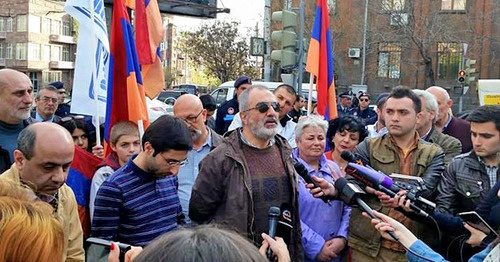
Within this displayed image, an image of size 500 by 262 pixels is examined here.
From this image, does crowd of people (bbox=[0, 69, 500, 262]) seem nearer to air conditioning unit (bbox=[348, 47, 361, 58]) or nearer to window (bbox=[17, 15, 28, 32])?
air conditioning unit (bbox=[348, 47, 361, 58])

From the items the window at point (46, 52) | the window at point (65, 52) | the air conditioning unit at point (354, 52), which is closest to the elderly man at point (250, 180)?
the air conditioning unit at point (354, 52)

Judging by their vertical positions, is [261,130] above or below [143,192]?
above

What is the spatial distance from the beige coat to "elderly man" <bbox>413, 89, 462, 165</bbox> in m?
2.97

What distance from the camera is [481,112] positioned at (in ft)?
12.5

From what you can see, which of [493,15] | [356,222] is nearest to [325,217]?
[356,222]

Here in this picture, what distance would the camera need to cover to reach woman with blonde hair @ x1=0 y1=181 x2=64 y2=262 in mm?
1770

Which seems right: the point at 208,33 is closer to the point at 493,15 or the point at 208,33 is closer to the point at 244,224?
the point at 493,15

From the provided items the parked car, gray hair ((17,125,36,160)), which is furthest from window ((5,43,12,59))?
gray hair ((17,125,36,160))

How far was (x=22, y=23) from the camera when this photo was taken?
5984 cm

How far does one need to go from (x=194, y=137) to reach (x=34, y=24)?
61528 mm

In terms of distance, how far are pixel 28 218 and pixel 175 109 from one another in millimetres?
3129

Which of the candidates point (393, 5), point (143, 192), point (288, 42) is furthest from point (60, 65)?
point (143, 192)

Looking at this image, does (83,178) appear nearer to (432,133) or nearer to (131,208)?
(131,208)

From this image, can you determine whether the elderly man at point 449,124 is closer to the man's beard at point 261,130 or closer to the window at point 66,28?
the man's beard at point 261,130
